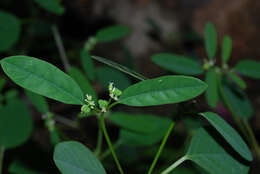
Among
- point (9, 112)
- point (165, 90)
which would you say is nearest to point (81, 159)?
point (165, 90)

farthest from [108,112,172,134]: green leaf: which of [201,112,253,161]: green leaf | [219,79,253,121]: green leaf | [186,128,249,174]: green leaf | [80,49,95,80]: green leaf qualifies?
[201,112,253,161]: green leaf

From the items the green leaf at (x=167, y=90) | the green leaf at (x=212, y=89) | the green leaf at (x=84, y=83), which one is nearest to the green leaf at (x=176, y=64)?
the green leaf at (x=212, y=89)

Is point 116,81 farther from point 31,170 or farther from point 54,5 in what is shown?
point 31,170

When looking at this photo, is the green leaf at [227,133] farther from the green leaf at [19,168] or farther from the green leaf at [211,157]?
the green leaf at [19,168]

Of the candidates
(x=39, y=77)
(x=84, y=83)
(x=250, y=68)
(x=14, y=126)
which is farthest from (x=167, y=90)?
(x=14, y=126)

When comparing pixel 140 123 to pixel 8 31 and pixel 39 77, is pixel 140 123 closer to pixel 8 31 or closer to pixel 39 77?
pixel 39 77

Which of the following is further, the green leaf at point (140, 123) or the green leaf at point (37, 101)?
the green leaf at point (140, 123)

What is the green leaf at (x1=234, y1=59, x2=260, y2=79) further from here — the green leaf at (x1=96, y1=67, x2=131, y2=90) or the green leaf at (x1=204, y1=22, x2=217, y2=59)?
the green leaf at (x1=96, y1=67, x2=131, y2=90)
